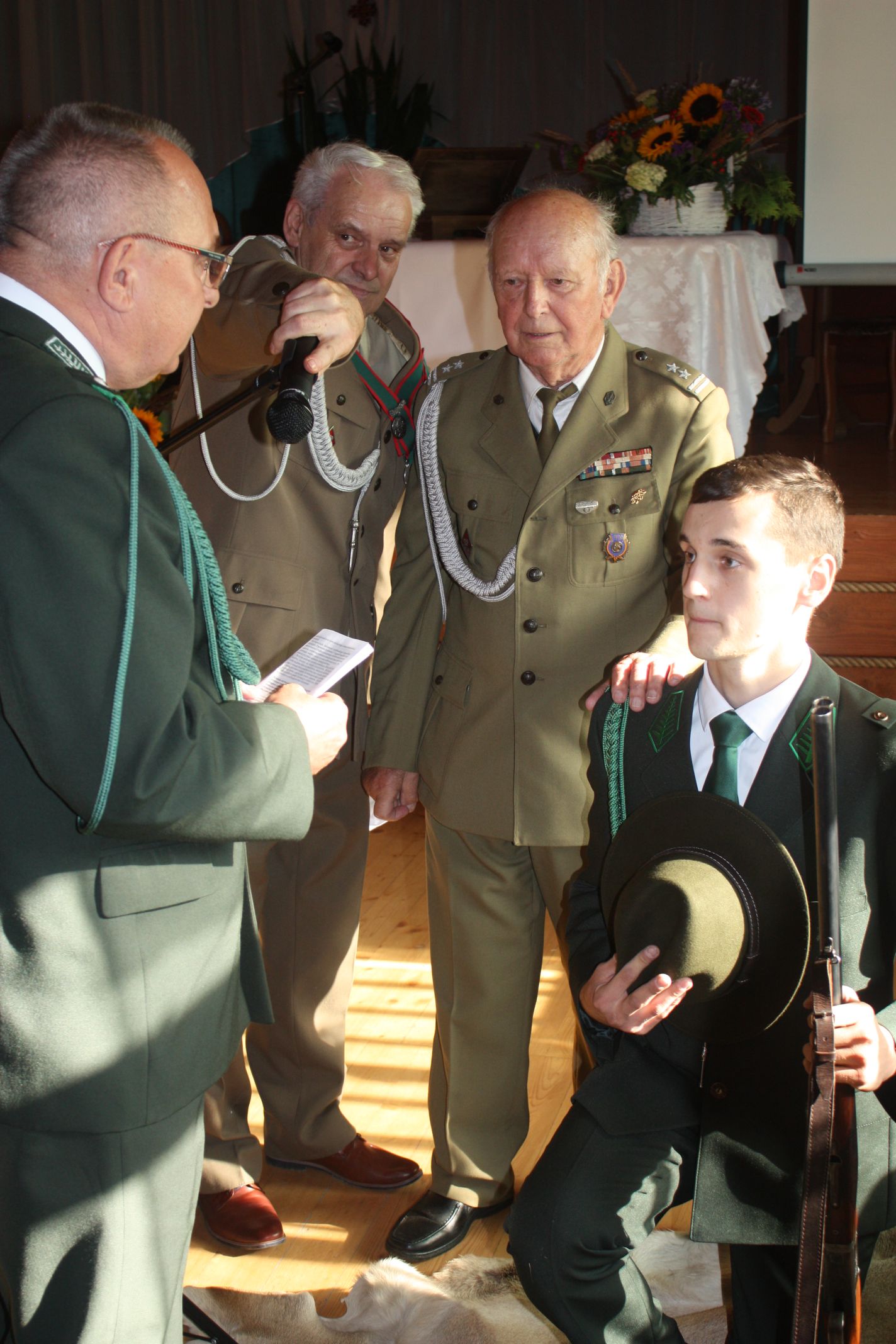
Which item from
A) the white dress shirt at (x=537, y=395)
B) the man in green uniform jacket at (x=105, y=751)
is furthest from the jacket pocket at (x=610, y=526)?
the man in green uniform jacket at (x=105, y=751)

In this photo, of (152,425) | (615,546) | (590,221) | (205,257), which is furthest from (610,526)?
(152,425)

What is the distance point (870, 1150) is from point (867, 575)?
2.19 meters

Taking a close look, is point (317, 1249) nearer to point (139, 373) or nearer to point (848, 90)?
point (139, 373)

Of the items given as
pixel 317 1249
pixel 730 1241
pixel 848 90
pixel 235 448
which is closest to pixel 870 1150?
pixel 730 1241

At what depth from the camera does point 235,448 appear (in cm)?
195

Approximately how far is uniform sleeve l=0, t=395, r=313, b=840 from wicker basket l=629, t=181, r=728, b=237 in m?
3.03

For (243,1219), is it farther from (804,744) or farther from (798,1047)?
(804,744)

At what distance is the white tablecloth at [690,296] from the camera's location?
3449 mm

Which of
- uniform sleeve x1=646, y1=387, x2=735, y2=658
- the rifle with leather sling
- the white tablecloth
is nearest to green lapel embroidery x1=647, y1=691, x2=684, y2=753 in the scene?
uniform sleeve x1=646, y1=387, x2=735, y2=658

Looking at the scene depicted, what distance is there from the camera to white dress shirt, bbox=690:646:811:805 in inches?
57.2

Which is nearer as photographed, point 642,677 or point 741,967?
point 741,967

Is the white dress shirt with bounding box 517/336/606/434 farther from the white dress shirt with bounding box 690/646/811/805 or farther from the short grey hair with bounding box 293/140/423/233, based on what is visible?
the white dress shirt with bounding box 690/646/811/805

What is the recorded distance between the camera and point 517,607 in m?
1.86

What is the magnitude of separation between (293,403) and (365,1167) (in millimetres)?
1465
